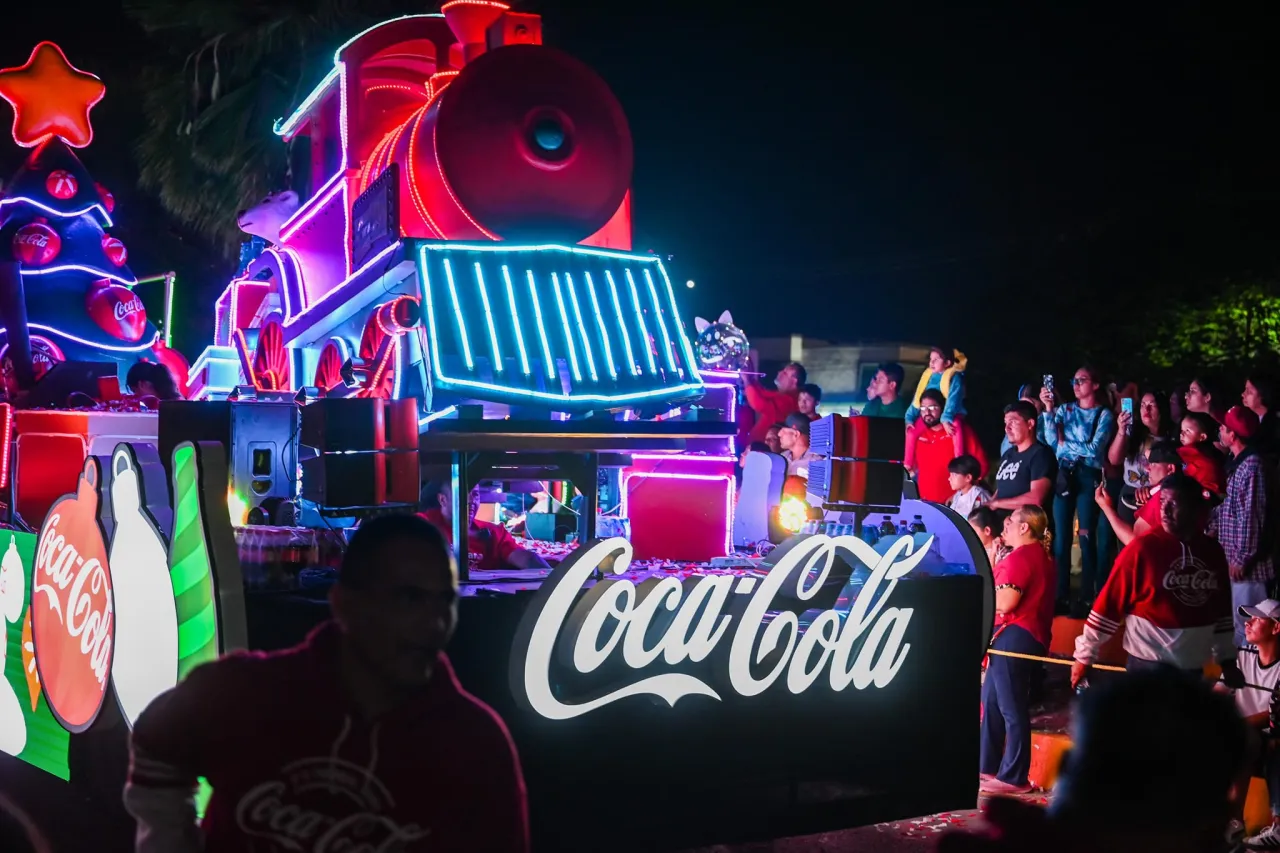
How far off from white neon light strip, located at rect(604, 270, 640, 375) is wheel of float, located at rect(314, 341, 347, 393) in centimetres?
238

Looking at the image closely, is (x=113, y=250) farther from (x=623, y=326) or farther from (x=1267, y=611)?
(x=1267, y=611)

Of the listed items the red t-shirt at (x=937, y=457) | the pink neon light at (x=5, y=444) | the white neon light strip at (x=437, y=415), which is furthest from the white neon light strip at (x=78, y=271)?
the red t-shirt at (x=937, y=457)

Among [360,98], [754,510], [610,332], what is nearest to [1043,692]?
[754,510]

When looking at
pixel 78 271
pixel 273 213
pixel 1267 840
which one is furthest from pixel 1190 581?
pixel 78 271

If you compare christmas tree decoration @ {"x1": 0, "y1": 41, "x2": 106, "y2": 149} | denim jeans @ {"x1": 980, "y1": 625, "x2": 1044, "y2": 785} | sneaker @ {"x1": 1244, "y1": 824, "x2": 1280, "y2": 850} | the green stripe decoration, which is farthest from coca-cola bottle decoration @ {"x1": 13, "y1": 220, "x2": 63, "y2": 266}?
sneaker @ {"x1": 1244, "y1": 824, "x2": 1280, "y2": 850}

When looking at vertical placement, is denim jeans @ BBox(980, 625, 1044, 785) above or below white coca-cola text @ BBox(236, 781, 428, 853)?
below

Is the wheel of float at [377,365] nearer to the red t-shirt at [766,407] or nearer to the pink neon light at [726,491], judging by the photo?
Result: the pink neon light at [726,491]

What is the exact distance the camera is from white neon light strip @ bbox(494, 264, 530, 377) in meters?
7.83

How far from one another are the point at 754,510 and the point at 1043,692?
2.51 metres

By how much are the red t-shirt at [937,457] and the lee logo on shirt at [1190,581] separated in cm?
415

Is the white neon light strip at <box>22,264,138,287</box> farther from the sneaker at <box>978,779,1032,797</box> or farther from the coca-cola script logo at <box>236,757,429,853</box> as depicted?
the coca-cola script logo at <box>236,757,429,853</box>

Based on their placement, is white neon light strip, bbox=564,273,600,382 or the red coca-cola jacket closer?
the red coca-cola jacket

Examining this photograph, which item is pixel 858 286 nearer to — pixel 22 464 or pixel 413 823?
pixel 22 464

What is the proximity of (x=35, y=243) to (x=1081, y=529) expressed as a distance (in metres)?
10.3
